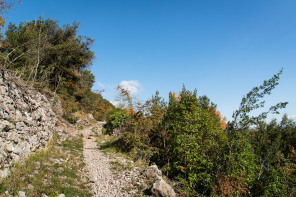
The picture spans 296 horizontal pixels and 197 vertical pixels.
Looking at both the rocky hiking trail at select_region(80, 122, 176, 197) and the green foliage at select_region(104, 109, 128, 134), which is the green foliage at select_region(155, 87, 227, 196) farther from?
the green foliage at select_region(104, 109, 128, 134)

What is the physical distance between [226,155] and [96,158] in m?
9.26

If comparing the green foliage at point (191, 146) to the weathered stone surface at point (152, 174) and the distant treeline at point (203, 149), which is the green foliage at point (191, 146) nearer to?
the distant treeline at point (203, 149)

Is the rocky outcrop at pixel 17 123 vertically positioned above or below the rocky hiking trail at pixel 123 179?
above

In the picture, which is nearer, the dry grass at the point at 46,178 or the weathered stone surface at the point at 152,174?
the dry grass at the point at 46,178

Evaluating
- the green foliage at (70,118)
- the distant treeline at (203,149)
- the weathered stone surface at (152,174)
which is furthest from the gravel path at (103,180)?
the green foliage at (70,118)

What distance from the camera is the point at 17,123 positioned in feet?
21.5

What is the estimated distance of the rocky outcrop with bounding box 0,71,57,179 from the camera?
5626 millimetres

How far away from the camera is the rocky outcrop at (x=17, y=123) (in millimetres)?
5626

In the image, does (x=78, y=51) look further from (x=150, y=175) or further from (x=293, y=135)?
(x=293, y=135)

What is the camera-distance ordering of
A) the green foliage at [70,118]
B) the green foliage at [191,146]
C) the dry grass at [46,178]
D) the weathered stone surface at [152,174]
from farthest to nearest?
the green foliage at [70,118] < the weathered stone surface at [152,174] < the green foliage at [191,146] < the dry grass at [46,178]

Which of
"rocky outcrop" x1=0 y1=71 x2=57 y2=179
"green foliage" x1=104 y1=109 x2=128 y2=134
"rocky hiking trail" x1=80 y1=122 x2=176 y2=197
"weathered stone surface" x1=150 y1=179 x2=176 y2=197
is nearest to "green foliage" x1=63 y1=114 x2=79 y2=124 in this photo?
"green foliage" x1=104 y1=109 x2=128 y2=134

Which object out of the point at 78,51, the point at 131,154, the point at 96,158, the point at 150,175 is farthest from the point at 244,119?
the point at 78,51

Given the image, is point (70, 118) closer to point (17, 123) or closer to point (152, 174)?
point (17, 123)

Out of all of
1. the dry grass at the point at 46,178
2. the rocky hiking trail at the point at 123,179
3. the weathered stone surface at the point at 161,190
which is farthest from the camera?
the rocky hiking trail at the point at 123,179
